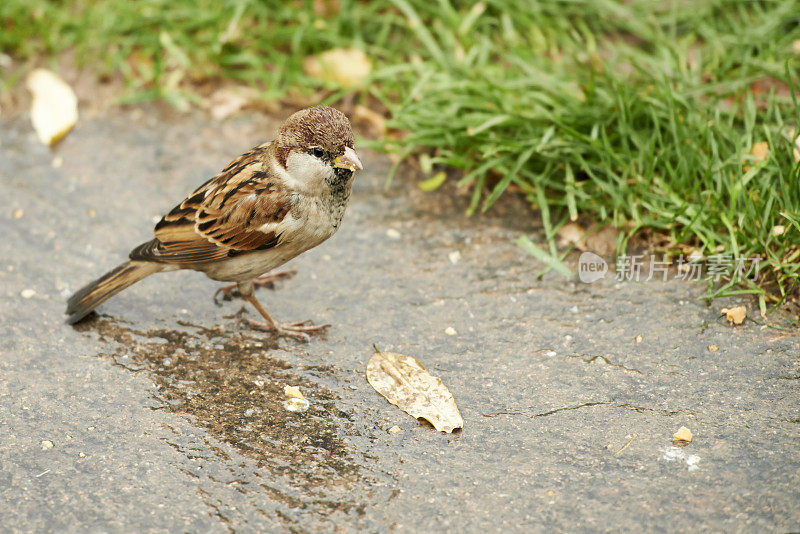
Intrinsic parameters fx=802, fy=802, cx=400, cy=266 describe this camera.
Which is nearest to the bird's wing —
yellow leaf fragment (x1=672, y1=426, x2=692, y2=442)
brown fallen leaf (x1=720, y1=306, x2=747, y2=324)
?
yellow leaf fragment (x1=672, y1=426, x2=692, y2=442)

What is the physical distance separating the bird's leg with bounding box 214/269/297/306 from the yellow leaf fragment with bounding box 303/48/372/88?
1731 mm

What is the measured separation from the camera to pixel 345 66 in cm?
572

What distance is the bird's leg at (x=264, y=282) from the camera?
4.46 meters

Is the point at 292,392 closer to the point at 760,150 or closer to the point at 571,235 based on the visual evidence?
the point at 571,235

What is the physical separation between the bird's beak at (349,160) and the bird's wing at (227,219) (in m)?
0.33

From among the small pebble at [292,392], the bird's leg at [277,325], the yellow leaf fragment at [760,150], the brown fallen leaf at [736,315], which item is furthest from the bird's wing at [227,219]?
the yellow leaf fragment at [760,150]

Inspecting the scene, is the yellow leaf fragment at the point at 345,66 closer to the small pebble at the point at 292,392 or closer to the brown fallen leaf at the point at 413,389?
the brown fallen leaf at the point at 413,389

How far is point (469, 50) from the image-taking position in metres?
5.59

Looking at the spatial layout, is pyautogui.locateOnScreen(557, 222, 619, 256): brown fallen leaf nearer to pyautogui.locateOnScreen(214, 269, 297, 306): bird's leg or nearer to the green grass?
the green grass

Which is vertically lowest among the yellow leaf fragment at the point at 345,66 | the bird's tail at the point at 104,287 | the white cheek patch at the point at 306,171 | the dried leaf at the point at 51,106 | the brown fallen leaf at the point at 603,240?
the brown fallen leaf at the point at 603,240

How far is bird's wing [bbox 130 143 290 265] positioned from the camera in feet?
12.5

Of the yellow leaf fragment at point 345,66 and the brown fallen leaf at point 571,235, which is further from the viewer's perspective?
the yellow leaf fragment at point 345,66

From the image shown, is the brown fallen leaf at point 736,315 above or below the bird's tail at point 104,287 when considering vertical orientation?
below

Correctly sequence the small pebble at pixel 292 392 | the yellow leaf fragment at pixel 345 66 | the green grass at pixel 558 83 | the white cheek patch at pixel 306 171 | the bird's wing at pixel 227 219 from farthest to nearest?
the yellow leaf fragment at pixel 345 66, the green grass at pixel 558 83, the bird's wing at pixel 227 219, the white cheek patch at pixel 306 171, the small pebble at pixel 292 392
